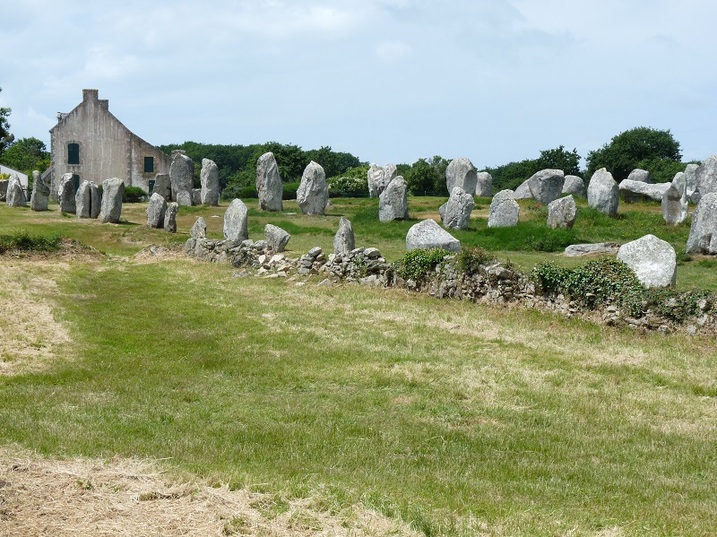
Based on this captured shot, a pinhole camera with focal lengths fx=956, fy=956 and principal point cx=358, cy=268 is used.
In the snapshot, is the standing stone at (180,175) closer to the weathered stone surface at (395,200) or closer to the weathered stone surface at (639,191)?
the weathered stone surface at (395,200)

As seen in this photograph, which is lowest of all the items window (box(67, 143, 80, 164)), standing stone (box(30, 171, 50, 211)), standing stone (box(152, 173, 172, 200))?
standing stone (box(30, 171, 50, 211))

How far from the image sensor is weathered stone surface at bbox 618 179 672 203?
40.6 metres

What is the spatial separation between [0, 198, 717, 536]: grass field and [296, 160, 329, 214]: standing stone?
62.1 feet

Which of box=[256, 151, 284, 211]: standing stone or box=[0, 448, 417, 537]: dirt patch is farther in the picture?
box=[256, 151, 284, 211]: standing stone

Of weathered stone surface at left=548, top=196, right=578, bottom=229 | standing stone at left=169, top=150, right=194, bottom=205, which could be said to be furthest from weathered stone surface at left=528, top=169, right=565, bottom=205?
standing stone at left=169, top=150, right=194, bottom=205

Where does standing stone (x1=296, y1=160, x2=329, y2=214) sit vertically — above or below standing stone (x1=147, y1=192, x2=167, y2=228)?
above

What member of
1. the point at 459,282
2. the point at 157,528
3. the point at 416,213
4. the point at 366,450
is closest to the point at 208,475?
the point at 157,528

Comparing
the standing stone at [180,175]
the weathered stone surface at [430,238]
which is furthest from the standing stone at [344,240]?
the standing stone at [180,175]

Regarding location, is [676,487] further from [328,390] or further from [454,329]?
[454,329]

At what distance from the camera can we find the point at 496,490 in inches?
322

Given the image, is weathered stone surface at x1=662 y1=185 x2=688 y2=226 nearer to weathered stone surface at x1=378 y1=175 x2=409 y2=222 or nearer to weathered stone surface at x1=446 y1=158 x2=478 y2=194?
weathered stone surface at x1=378 y1=175 x2=409 y2=222

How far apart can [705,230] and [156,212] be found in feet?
65.2

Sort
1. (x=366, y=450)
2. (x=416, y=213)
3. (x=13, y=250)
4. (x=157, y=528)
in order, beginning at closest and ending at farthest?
(x=157, y=528)
(x=366, y=450)
(x=13, y=250)
(x=416, y=213)

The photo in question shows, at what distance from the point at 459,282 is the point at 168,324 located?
6001 millimetres
